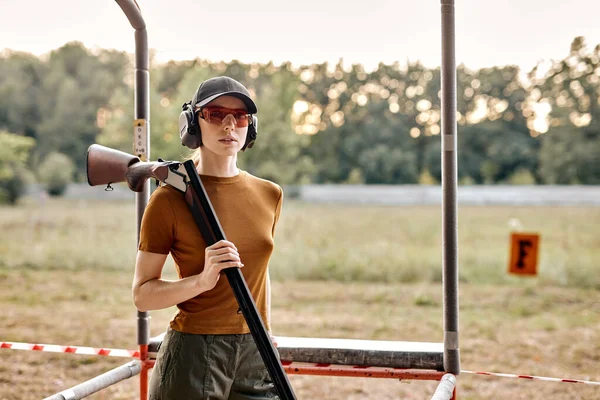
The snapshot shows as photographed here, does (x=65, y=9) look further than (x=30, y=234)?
No

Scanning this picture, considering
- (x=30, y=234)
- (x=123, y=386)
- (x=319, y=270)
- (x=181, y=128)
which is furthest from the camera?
(x=30, y=234)

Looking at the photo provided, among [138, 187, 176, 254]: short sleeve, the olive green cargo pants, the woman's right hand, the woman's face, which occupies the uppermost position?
the woman's face

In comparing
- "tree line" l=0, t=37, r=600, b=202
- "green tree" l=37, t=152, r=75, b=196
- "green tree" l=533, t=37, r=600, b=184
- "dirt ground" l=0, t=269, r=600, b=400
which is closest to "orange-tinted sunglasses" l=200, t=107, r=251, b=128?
"dirt ground" l=0, t=269, r=600, b=400

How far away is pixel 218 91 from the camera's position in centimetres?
170

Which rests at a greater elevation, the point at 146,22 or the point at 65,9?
the point at 65,9

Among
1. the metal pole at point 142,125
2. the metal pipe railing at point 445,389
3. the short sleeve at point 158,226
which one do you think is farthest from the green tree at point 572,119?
the short sleeve at point 158,226

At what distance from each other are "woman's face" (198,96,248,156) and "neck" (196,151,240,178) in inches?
0.7

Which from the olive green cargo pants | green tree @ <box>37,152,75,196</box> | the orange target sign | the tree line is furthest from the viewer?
green tree @ <box>37,152,75,196</box>

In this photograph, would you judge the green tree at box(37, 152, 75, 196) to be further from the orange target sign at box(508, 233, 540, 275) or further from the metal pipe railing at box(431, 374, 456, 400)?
the metal pipe railing at box(431, 374, 456, 400)

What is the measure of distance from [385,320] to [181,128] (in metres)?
6.87

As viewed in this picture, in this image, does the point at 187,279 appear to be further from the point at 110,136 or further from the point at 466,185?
the point at 466,185

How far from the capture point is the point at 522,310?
8703 millimetres

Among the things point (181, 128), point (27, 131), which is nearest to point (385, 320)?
point (181, 128)

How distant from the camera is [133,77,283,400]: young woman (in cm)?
163
